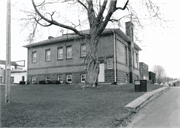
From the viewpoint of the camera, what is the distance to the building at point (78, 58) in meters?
22.4

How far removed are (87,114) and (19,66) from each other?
6086 centimetres

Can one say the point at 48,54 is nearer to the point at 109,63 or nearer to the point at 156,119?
the point at 109,63

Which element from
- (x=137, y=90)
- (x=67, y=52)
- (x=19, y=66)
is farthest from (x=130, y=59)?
(x=19, y=66)

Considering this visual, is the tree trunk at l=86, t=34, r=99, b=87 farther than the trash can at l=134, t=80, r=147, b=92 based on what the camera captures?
Yes

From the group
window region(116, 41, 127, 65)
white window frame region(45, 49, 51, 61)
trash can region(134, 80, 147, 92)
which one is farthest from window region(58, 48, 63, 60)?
trash can region(134, 80, 147, 92)

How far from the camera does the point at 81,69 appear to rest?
965 inches

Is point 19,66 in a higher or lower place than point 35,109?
higher

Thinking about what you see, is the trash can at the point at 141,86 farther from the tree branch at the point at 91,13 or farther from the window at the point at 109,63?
the window at the point at 109,63

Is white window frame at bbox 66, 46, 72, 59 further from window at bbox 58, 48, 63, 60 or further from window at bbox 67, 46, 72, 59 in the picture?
window at bbox 58, 48, 63, 60

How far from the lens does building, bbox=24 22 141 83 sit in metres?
22.4

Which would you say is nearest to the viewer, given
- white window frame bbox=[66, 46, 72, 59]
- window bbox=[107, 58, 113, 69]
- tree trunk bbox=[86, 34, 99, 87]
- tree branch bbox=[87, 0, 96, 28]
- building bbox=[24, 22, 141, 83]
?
tree trunk bbox=[86, 34, 99, 87]

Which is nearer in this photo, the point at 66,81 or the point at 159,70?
the point at 66,81

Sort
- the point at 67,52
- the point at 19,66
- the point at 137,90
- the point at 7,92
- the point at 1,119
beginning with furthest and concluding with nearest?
the point at 19,66, the point at 67,52, the point at 137,90, the point at 7,92, the point at 1,119

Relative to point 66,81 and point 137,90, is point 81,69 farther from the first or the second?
point 137,90
